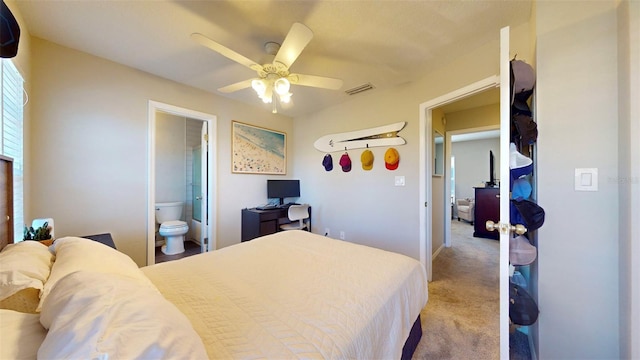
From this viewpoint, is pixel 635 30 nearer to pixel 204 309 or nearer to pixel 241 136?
pixel 204 309

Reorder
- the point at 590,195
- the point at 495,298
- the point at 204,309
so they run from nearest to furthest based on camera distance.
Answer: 1. the point at 204,309
2. the point at 590,195
3. the point at 495,298

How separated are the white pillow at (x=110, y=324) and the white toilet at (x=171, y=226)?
2995 millimetres

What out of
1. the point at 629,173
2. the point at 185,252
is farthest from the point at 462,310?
the point at 185,252

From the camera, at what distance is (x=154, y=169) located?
2490 millimetres

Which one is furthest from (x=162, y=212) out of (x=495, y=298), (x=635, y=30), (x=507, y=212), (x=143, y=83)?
(x=635, y=30)

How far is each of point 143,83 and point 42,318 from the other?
102 inches

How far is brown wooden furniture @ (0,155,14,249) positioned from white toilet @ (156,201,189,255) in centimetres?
227

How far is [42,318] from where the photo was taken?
0.61m

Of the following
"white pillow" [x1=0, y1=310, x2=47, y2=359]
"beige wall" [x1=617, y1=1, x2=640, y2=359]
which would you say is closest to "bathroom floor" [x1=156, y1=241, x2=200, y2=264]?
"white pillow" [x1=0, y1=310, x2=47, y2=359]

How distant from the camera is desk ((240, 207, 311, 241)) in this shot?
3059 mm

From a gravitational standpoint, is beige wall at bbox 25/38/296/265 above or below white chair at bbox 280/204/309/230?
above

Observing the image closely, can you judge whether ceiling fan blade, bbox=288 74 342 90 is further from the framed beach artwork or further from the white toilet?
the white toilet

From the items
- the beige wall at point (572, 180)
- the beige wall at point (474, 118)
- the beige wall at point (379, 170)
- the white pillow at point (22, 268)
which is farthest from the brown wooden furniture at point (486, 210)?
the white pillow at point (22, 268)

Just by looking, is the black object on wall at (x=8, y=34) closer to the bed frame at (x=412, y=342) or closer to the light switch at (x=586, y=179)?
the bed frame at (x=412, y=342)
